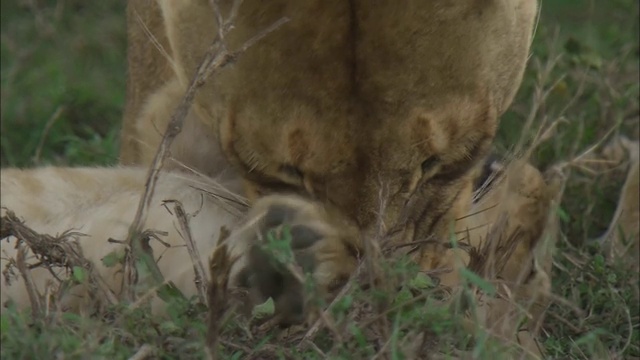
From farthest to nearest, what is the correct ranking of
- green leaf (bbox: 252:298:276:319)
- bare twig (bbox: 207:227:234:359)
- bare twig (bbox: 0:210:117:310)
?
bare twig (bbox: 0:210:117:310), green leaf (bbox: 252:298:276:319), bare twig (bbox: 207:227:234:359)

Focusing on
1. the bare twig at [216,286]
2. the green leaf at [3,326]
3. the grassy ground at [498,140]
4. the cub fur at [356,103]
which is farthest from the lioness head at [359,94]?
the green leaf at [3,326]

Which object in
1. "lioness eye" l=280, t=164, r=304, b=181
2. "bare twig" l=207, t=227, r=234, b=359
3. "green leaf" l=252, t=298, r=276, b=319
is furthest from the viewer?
"lioness eye" l=280, t=164, r=304, b=181

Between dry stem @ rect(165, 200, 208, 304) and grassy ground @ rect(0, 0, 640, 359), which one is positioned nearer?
grassy ground @ rect(0, 0, 640, 359)

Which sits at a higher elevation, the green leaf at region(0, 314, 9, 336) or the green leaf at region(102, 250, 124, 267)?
the green leaf at region(0, 314, 9, 336)

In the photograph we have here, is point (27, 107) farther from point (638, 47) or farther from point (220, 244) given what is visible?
point (220, 244)

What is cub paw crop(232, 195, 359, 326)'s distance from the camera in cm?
227

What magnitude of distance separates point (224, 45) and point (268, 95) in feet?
0.49

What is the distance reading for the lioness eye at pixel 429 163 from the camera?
8.04 feet

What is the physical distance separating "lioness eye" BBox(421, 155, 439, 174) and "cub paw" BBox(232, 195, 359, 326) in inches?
6.7

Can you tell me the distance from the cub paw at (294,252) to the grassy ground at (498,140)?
82 mm

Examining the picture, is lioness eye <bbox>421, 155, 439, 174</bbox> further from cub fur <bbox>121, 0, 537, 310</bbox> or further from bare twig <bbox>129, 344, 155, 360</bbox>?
bare twig <bbox>129, 344, 155, 360</bbox>

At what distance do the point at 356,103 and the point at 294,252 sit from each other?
0.28 meters

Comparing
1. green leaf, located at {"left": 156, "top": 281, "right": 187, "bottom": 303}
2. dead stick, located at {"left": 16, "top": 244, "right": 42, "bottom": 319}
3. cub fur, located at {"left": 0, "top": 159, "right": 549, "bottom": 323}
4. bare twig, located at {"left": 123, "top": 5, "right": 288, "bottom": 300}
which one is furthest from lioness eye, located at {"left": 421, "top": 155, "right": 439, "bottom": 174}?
dead stick, located at {"left": 16, "top": 244, "right": 42, "bottom": 319}

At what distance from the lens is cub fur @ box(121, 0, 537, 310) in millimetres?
2346
